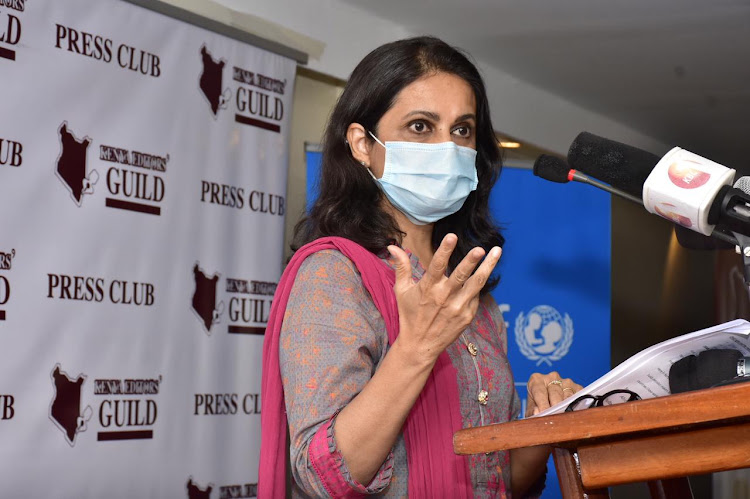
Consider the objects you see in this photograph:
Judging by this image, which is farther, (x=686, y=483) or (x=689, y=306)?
(x=689, y=306)

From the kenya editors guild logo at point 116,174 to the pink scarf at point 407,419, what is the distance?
169 centimetres

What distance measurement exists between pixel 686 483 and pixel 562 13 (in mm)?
3582

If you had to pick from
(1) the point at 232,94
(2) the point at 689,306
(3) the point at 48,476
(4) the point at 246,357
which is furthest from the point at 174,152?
(2) the point at 689,306

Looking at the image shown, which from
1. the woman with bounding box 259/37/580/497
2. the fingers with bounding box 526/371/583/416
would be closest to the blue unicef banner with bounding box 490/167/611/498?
the woman with bounding box 259/37/580/497

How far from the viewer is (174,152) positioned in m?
3.14

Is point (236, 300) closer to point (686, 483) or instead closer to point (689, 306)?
point (686, 483)

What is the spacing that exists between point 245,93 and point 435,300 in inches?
104

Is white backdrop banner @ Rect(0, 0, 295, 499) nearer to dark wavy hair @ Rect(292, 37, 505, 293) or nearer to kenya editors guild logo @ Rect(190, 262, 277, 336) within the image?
kenya editors guild logo @ Rect(190, 262, 277, 336)

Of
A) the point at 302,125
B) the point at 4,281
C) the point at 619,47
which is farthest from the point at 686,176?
the point at 619,47

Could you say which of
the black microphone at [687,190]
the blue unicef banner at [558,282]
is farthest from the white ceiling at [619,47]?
the black microphone at [687,190]

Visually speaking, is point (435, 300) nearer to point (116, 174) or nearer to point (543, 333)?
point (116, 174)

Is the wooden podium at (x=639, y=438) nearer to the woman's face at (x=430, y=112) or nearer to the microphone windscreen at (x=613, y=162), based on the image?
the microphone windscreen at (x=613, y=162)

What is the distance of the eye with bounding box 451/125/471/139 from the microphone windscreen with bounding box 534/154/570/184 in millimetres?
331

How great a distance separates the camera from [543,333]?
134 inches
